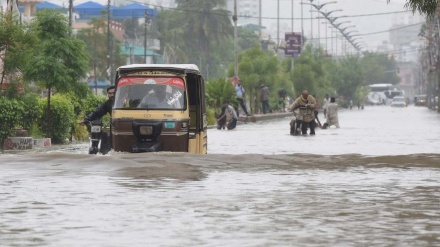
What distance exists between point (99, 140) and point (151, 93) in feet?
4.51

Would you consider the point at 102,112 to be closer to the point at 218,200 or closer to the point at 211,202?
the point at 218,200

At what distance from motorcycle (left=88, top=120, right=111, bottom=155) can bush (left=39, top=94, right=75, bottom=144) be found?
9879 millimetres

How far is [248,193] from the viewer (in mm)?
16047

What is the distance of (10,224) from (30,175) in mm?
6828

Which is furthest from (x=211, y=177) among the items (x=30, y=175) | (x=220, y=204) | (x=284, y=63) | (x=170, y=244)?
(x=284, y=63)

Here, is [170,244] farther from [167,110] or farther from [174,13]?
[174,13]

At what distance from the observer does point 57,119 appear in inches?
1359

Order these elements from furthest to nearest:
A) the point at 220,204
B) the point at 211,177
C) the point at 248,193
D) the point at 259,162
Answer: the point at 259,162 < the point at 211,177 < the point at 248,193 < the point at 220,204

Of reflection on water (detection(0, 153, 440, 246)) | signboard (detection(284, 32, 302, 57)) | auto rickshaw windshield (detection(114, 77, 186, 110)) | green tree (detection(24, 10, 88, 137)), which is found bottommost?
reflection on water (detection(0, 153, 440, 246))

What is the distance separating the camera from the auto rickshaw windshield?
2422 centimetres

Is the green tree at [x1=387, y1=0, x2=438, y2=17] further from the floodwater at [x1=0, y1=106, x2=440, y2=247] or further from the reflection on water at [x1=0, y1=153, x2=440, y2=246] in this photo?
the reflection on water at [x1=0, y1=153, x2=440, y2=246]

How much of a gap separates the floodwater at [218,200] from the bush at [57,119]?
1078 cm

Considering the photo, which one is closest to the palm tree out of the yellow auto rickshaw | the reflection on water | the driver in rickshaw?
the yellow auto rickshaw

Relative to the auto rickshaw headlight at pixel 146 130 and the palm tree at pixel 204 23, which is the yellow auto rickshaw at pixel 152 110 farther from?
the palm tree at pixel 204 23
